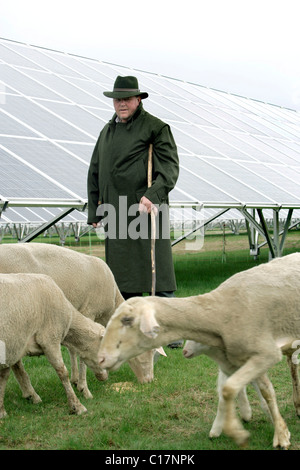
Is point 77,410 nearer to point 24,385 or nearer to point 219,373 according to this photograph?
point 24,385

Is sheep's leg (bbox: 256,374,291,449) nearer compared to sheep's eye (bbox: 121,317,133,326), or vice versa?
sheep's eye (bbox: 121,317,133,326)

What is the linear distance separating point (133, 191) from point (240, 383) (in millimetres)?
2457

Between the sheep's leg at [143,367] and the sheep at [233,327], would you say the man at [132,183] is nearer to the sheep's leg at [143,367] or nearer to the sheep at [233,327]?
the sheep's leg at [143,367]

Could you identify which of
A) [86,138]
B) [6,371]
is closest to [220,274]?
[86,138]

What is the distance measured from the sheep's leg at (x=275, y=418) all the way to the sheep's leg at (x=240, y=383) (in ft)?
0.71

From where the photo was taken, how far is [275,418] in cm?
342

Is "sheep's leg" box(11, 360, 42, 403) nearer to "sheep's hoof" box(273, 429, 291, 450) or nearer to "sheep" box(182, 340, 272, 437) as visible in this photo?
"sheep" box(182, 340, 272, 437)

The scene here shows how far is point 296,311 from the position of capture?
351 cm

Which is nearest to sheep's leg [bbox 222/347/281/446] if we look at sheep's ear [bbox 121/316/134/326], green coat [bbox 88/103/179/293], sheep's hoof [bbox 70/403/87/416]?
sheep's ear [bbox 121/316/134/326]

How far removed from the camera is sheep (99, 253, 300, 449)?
10.3ft

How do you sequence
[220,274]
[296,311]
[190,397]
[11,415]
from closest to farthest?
1. [296,311]
2. [11,415]
3. [190,397]
4. [220,274]

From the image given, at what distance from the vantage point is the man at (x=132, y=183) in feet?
17.0

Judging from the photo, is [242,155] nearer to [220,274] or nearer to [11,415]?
[220,274]

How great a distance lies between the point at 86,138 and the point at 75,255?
199 inches
